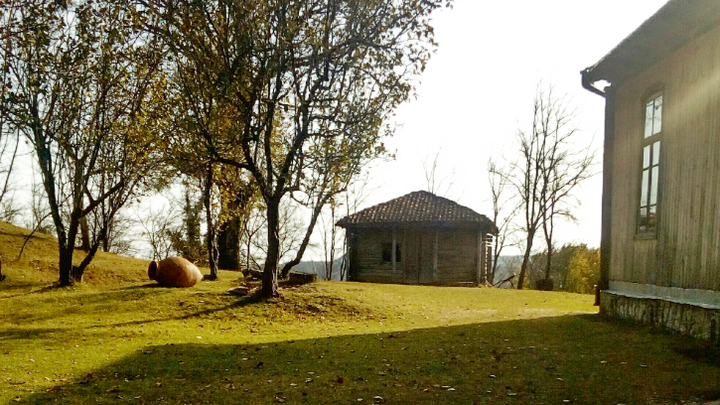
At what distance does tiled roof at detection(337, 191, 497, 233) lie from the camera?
27625 millimetres

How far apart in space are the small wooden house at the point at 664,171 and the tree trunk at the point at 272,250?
820 centimetres

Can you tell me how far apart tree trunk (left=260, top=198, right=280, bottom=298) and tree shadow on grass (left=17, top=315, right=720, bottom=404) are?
15.8 ft

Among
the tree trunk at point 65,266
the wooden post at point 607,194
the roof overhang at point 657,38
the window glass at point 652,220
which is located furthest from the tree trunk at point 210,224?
the window glass at point 652,220

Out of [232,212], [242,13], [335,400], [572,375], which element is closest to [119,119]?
[232,212]

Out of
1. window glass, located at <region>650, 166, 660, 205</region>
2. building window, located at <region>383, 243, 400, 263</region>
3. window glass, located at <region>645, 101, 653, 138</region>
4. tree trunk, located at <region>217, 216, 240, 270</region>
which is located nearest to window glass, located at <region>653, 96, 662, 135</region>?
window glass, located at <region>645, 101, 653, 138</region>

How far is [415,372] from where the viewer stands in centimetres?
740

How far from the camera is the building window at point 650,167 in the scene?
412 inches

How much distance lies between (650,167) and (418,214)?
18296mm

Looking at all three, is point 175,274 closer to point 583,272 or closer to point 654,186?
point 654,186

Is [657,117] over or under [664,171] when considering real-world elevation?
over

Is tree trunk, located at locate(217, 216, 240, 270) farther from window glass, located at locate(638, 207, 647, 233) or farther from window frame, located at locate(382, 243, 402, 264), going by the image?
window glass, located at locate(638, 207, 647, 233)

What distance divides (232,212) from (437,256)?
13.1 m

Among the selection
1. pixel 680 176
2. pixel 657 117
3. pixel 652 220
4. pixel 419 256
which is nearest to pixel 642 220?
pixel 652 220

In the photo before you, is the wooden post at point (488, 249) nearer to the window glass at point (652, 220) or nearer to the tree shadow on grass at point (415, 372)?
the window glass at point (652, 220)
